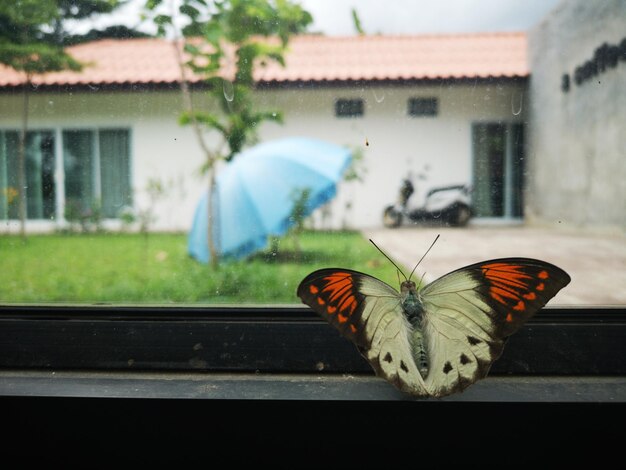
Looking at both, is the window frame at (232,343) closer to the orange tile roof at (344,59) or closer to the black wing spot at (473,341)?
the black wing spot at (473,341)

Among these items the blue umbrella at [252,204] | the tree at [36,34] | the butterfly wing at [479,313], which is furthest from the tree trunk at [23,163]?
the butterfly wing at [479,313]

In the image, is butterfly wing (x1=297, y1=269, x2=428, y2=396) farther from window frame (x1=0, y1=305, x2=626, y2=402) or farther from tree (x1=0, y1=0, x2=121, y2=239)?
tree (x1=0, y1=0, x2=121, y2=239)

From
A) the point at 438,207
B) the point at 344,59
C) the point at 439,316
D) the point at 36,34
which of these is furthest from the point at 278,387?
the point at 36,34

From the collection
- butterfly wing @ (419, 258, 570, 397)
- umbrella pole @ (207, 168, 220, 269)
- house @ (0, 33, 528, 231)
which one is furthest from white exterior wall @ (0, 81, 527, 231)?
butterfly wing @ (419, 258, 570, 397)

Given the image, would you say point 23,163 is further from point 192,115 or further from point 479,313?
point 479,313

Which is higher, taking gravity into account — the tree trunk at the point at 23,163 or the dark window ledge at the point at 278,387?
the tree trunk at the point at 23,163
